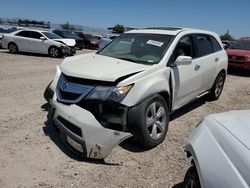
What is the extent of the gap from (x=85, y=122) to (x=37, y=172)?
83cm

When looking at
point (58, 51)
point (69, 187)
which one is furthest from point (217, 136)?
point (58, 51)

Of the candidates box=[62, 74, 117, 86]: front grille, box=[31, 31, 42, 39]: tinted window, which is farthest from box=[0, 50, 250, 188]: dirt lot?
box=[31, 31, 42, 39]: tinted window

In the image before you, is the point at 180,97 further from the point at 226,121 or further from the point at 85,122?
the point at 226,121

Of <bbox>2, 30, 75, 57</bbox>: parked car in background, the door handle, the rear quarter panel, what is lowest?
<bbox>2, 30, 75, 57</bbox>: parked car in background

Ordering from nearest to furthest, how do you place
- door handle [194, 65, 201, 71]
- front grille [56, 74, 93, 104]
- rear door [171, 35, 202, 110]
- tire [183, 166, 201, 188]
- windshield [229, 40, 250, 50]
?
tire [183, 166, 201, 188] < front grille [56, 74, 93, 104] < rear door [171, 35, 202, 110] < door handle [194, 65, 201, 71] < windshield [229, 40, 250, 50]

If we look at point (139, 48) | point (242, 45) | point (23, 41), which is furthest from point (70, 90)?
point (23, 41)

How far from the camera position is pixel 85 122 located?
13.3 ft

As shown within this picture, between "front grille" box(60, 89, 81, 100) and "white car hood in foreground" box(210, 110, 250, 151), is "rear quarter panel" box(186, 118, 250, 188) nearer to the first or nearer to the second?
"white car hood in foreground" box(210, 110, 250, 151)

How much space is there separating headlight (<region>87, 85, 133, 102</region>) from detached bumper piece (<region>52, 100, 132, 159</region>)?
0.26 m

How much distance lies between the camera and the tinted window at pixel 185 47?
5605mm

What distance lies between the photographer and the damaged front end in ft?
13.1

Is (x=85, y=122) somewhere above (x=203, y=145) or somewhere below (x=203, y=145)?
below

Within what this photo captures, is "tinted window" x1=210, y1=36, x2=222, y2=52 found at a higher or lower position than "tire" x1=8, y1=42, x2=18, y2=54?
higher

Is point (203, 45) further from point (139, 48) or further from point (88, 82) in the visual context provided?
point (88, 82)
